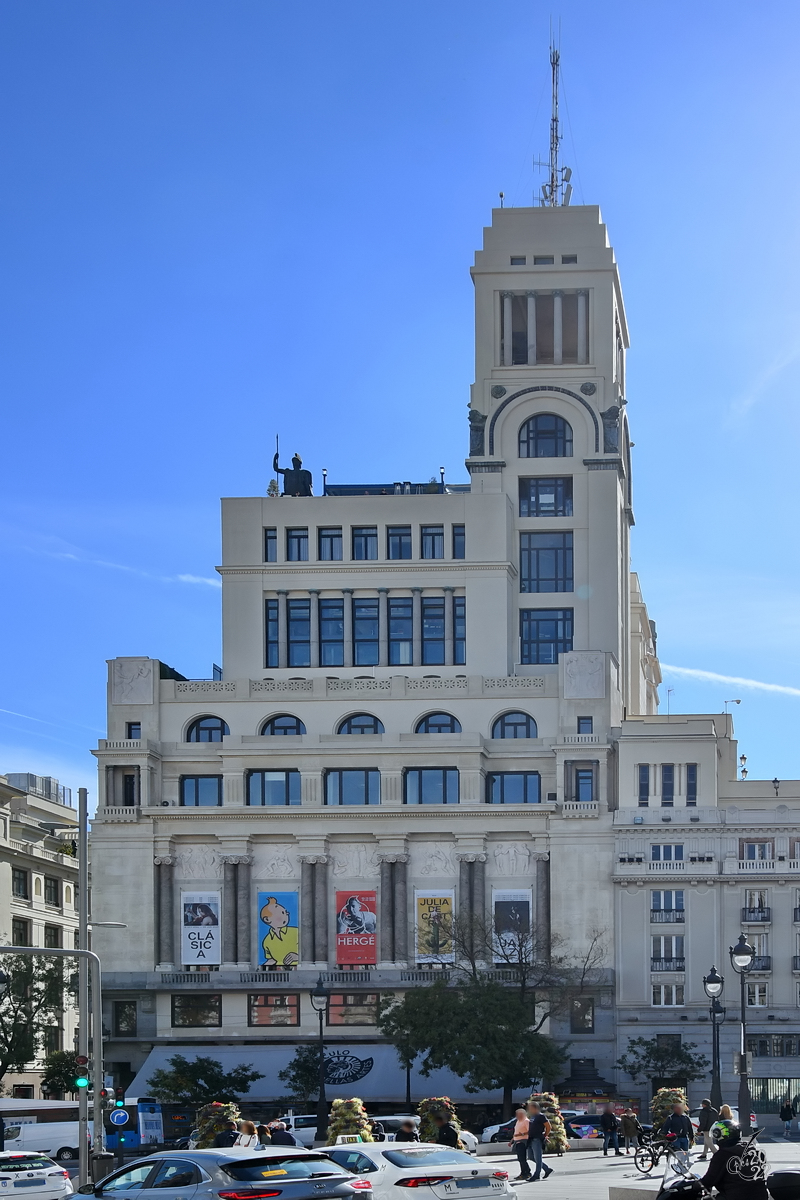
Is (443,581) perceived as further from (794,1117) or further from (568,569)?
(794,1117)

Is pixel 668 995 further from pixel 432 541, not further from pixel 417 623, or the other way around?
pixel 432 541

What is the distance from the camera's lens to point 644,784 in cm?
9381

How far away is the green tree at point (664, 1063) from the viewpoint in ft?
281

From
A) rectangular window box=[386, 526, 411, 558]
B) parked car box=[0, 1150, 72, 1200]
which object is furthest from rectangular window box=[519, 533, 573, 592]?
parked car box=[0, 1150, 72, 1200]

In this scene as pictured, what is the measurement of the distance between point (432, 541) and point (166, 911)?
82.9 feet

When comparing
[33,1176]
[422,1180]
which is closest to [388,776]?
[33,1176]

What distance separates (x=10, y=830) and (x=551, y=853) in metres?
29.8

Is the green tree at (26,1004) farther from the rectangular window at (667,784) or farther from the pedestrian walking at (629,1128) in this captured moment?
the pedestrian walking at (629,1128)

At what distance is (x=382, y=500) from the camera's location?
10169 cm

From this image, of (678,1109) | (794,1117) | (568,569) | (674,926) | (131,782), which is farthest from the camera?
(568,569)

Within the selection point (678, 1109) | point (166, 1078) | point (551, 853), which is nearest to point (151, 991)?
point (166, 1078)

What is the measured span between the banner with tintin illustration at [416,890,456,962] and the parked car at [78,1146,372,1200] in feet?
221

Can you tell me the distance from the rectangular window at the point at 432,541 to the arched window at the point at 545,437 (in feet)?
28.2

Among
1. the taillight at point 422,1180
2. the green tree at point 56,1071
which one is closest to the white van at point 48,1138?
the green tree at point 56,1071
